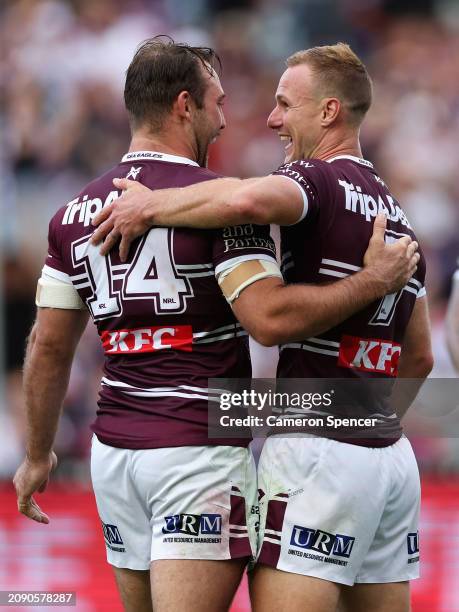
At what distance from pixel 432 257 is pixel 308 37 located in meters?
2.29

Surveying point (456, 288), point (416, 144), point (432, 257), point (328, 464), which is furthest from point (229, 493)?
point (416, 144)

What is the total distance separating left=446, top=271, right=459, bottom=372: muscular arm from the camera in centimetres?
Answer: 541

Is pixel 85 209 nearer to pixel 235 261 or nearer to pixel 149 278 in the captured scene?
pixel 149 278

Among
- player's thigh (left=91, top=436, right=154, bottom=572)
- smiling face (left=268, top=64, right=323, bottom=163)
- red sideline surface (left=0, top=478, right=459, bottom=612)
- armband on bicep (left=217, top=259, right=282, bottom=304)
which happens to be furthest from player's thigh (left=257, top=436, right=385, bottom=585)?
red sideline surface (left=0, top=478, right=459, bottom=612)

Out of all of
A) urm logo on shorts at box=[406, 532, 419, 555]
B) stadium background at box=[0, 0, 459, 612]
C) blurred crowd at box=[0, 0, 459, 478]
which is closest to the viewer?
urm logo on shorts at box=[406, 532, 419, 555]

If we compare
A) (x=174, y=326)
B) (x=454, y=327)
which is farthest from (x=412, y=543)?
(x=454, y=327)

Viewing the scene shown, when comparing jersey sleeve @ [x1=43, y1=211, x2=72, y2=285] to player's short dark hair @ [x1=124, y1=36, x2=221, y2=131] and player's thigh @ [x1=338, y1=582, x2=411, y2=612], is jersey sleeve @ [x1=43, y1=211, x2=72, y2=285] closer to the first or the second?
player's short dark hair @ [x1=124, y1=36, x2=221, y2=131]

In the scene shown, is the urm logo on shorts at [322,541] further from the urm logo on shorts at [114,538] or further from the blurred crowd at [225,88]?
the blurred crowd at [225,88]

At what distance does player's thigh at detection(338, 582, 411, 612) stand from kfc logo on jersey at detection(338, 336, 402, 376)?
677 mm

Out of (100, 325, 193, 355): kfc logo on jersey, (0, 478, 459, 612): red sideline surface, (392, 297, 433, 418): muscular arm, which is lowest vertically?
(0, 478, 459, 612): red sideline surface

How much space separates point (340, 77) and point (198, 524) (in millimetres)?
1572

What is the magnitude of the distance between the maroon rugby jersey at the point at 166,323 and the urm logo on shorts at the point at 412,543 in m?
0.74

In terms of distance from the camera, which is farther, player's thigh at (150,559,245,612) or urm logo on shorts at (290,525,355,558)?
urm logo on shorts at (290,525,355,558)

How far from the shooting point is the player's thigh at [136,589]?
3553 mm
